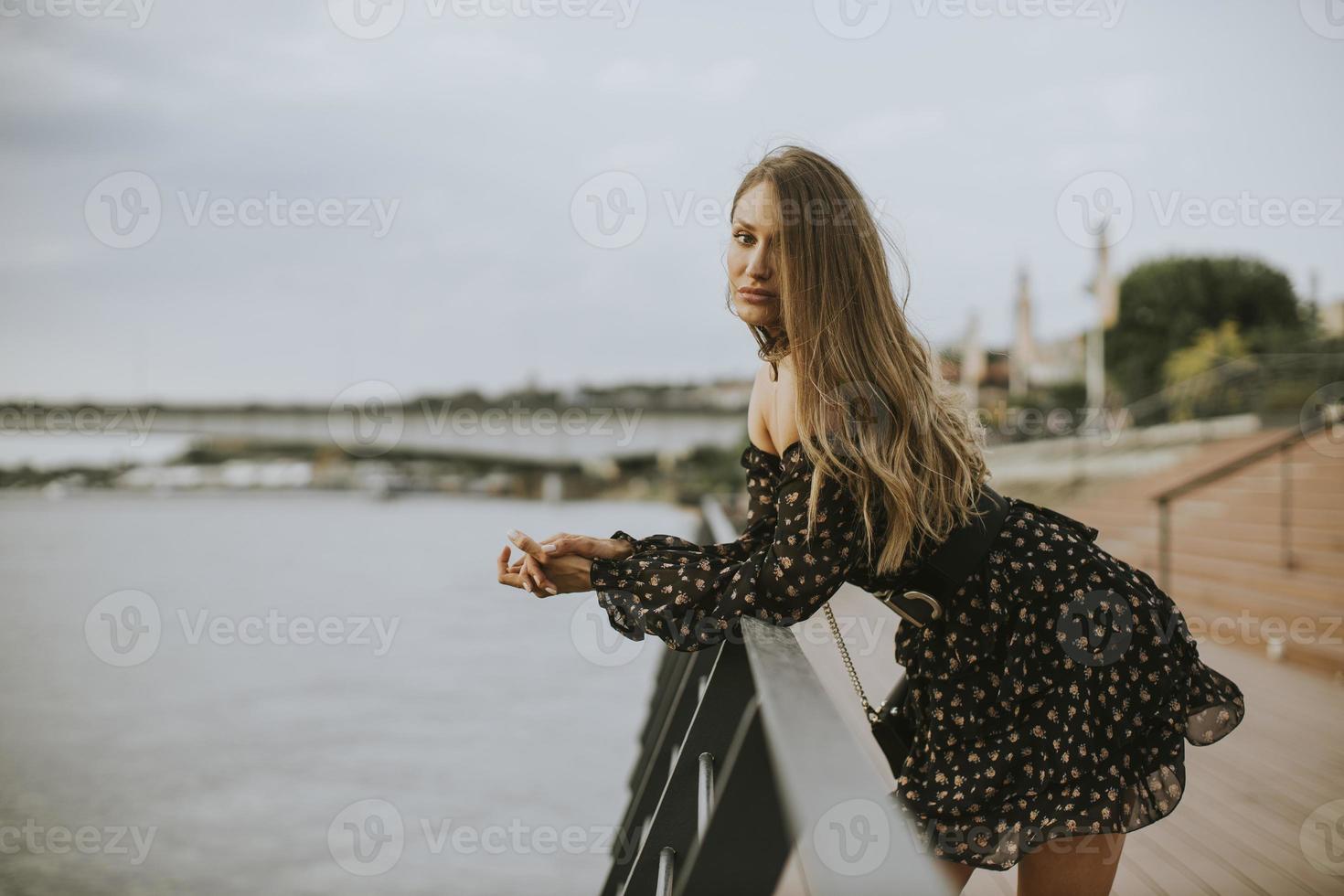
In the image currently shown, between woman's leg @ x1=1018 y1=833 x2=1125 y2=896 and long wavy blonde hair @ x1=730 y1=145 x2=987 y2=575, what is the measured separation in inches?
21.0

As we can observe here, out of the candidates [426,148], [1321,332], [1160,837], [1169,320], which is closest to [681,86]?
[1321,332]

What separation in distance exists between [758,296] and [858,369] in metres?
0.19

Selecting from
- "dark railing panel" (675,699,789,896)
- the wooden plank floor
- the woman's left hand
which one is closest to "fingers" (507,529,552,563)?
the woman's left hand

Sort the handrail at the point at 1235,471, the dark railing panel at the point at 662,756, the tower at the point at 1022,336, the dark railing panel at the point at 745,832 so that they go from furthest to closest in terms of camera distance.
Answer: the tower at the point at 1022,336
the handrail at the point at 1235,471
the dark railing panel at the point at 662,756
the dark railing panel at the point at 745,832

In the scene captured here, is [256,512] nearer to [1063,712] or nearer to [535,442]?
[535,442]

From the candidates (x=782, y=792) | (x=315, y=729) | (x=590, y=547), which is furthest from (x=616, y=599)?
(x=315, y=729)

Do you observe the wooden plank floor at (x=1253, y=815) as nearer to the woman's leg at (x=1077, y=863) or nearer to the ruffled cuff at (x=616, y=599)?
the woman's leg at (x=1077, y=863)

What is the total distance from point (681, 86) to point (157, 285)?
41830 mm

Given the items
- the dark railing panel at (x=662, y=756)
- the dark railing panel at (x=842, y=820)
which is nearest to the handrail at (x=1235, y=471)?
the dark railing panel at (x=662, y=756)

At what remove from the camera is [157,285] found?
57250 mm

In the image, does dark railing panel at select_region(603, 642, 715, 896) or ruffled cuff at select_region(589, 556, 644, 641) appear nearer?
ruffled cuff at select_region(589, 556, 644, 641)

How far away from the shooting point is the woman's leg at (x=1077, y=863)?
1.58 m

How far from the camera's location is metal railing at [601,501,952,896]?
28.7 inches

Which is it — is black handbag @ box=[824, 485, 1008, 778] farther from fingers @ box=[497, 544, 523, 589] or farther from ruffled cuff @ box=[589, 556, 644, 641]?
fingers @ box=[497, 544, 523, 589]
